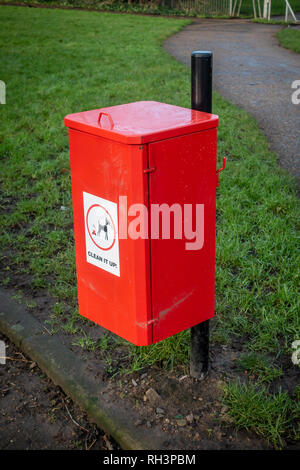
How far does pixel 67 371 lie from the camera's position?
2955 millimetres

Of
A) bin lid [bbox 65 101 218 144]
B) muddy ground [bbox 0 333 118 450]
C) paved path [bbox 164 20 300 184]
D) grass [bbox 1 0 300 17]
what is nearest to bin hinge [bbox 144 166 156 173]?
bin lid [bbox 65 101 218 144]

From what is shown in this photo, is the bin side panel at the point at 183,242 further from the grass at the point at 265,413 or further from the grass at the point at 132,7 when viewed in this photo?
the grass at the point at 132,7

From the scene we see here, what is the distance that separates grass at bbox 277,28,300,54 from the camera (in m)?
12.2

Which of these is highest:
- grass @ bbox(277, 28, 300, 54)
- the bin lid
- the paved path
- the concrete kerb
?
the bin lid

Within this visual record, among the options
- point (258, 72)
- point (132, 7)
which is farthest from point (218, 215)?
point (132, 7)

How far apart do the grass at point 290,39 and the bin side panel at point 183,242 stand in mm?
10211

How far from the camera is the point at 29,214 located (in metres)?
4.85

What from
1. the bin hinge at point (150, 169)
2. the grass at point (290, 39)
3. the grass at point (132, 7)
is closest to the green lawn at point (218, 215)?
the bin hinge at point (150, 169)

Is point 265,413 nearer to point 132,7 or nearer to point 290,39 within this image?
point 290,39

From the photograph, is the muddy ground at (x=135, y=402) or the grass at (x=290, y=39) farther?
the grass at (x=290, y=39)

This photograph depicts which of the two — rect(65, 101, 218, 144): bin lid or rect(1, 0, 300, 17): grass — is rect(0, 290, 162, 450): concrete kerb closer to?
rect(65, 101, 218, 144): bin lid

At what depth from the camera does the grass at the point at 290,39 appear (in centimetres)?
1225

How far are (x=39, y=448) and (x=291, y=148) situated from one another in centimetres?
447
